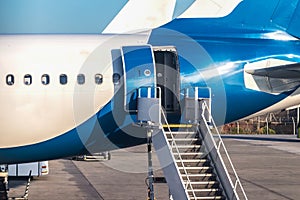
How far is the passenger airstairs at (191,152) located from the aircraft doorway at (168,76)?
0.75m

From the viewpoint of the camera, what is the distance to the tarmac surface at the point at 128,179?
23594mm

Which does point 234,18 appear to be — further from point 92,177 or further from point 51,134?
point 92,177

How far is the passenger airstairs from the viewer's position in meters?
15.0

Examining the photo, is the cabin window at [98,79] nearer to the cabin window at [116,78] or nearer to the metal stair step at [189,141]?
the cabin window at [116,78]

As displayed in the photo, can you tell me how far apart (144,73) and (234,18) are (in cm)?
429

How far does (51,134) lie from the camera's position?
1784 centimetres

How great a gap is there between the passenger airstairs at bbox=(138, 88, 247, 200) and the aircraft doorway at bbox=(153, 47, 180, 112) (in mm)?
749

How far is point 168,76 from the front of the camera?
18234 millimetres

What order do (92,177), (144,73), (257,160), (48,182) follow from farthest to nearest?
(257,160) → (92,177) → (48,182) → (144,73)

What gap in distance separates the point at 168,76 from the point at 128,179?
1137 cm

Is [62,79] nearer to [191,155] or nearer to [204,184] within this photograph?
[191,155]

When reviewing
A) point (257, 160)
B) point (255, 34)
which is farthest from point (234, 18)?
point (257, 160)

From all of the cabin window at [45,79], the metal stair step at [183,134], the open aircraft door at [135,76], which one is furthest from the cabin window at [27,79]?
the metal stair step at [183,134]

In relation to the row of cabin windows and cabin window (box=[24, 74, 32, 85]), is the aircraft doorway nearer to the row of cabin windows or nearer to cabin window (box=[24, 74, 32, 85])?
the row of cabin windows
